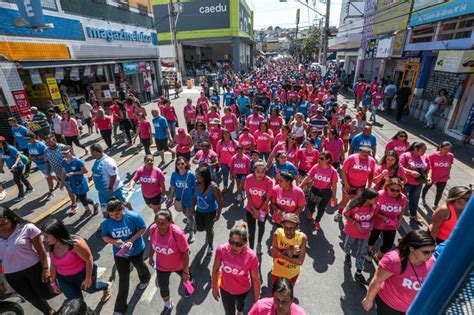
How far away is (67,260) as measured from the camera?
10.8 ft

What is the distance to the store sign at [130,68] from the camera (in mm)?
19938

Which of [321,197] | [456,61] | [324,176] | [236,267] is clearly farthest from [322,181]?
[456,61]

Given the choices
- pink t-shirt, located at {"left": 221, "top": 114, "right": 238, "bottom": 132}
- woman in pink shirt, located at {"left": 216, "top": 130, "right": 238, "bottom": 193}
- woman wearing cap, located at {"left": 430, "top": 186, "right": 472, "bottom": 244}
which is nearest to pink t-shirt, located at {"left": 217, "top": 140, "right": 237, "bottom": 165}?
woman in pink shirt, located at {"left": 216, "top": 130, "right": 238, "bottom": 193}

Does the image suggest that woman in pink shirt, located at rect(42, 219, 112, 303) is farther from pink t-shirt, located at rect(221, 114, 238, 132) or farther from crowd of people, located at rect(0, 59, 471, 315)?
pink t-shirt, located at rect(221, 114, 238, 132)

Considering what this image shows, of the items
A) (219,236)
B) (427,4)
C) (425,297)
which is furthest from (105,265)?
(427,4)

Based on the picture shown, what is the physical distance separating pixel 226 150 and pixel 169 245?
3842 mm

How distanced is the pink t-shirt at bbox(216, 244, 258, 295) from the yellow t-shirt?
514mm

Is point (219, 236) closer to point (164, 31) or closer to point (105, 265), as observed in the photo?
point (105, 265)

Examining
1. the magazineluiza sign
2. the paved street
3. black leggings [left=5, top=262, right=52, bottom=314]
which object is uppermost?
the magazineluiza sign

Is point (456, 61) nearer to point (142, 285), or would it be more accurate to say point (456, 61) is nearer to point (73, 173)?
point (142, 285)

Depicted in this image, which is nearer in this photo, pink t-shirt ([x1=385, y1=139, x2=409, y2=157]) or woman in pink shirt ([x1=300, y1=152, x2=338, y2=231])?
woman in pink shirt ([x1=300, y1=152, x2=338, y2=231])

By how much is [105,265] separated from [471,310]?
17.7 feet

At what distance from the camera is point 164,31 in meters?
43.7

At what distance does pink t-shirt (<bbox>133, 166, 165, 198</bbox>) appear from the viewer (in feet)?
17.1
